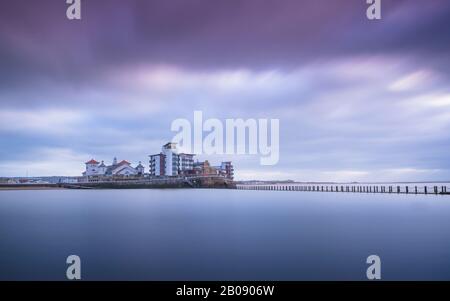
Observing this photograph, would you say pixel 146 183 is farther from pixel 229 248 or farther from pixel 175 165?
pixel 229 248

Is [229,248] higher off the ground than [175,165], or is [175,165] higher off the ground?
[175,165]

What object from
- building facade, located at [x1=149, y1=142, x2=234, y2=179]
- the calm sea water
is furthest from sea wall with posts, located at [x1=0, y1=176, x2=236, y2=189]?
the calm sea water

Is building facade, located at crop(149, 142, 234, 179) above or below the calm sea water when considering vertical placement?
above

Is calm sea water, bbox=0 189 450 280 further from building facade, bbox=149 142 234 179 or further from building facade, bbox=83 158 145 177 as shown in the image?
building facade, bbox=83 158 145 177

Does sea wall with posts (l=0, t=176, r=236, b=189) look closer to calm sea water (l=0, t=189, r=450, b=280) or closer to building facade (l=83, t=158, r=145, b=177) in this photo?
building facade (l=83, t=158, r=145, b=177)

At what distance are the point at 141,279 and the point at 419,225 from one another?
54.4 ft

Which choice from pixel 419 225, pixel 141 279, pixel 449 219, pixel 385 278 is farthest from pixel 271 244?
pixel 449 219

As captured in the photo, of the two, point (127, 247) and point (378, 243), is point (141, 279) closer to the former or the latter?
point (127, 247)

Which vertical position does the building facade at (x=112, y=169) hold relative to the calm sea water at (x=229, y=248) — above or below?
above

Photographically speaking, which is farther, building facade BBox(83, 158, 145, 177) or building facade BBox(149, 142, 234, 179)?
building facade BBox(83, 158, 145, 177)

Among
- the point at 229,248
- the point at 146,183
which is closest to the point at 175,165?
the point at 146,183

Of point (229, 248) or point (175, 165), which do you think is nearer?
point (229, 248)

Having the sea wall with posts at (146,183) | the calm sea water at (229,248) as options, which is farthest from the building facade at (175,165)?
the calm sea water at (229,248)

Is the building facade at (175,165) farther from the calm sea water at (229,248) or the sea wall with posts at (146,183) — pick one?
the calm sea water at (229,248)
